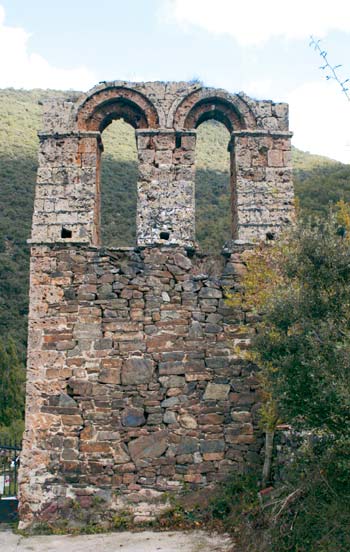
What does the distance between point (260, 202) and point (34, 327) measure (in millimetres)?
3144

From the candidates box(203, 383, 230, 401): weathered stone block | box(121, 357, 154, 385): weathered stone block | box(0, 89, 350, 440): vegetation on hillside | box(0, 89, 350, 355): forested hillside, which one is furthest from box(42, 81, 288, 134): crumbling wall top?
box(0, 89, 350, 355): forested hillside

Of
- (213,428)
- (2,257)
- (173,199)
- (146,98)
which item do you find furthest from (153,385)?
(2,257)

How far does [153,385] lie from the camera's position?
683 centimetres

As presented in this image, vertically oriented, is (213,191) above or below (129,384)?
above

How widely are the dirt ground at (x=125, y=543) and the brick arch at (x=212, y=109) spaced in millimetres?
4849

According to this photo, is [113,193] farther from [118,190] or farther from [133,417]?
[133,417]

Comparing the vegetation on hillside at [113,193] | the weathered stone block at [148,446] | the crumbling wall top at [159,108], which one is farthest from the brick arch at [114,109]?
the vegetation on hillside at [113,193]

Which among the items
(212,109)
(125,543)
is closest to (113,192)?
(212,109)

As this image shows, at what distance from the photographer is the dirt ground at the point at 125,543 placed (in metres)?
5.69

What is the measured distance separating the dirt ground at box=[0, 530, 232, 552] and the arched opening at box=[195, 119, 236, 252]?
3.79 metres

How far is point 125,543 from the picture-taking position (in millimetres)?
5930

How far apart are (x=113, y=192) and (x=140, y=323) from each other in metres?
16.1

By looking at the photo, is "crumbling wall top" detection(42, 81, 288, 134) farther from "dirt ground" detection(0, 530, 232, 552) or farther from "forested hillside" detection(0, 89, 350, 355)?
"forested hillside" detection(0, 89, 350, 355)

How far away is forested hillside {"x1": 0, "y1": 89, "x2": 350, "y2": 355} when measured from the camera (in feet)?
59.4
